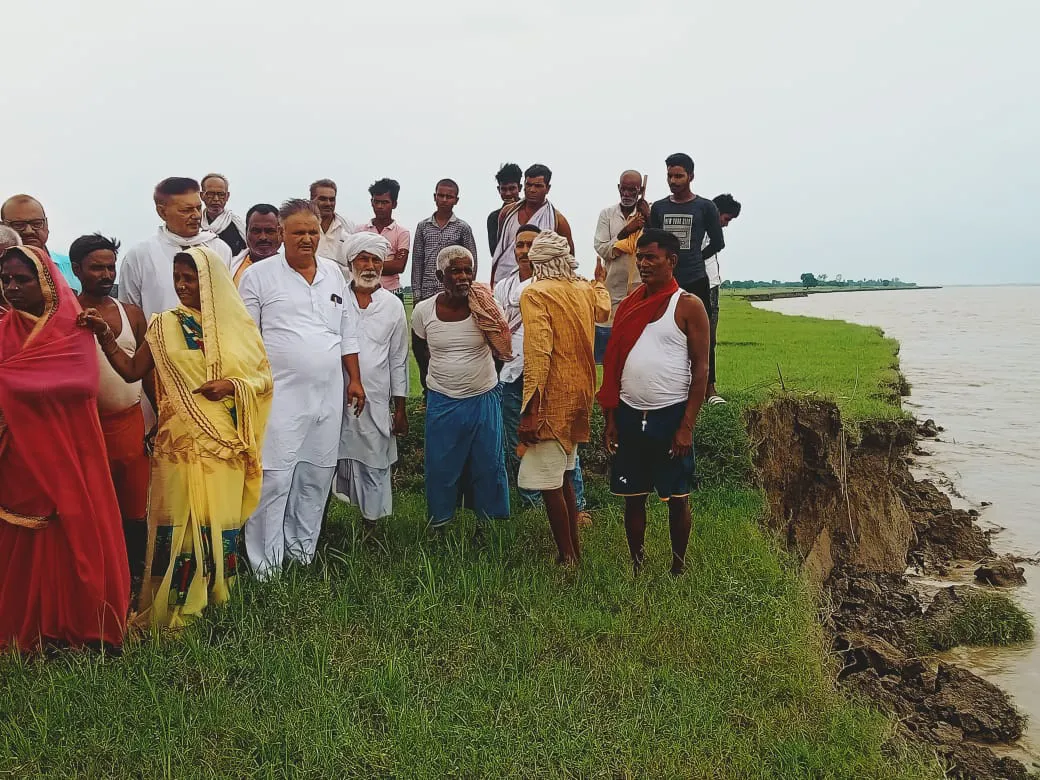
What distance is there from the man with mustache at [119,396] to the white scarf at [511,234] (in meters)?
2.92

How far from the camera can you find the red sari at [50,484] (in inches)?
143

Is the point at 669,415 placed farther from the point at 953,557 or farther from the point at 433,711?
the point at 953,557

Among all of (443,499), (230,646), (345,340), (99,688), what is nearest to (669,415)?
(443,499)

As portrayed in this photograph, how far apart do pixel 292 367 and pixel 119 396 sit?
2.81ft

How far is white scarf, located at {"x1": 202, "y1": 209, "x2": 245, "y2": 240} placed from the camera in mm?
5980

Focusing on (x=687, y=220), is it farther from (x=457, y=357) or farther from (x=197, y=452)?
(x=197, y=452)

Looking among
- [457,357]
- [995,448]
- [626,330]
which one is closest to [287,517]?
[457,357]

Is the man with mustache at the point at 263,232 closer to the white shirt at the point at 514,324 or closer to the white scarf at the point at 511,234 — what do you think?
the white shirt at the point at 514,324

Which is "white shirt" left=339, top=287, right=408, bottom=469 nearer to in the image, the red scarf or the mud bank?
the red scarf

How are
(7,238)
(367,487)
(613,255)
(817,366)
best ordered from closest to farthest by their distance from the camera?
(7,238) → (367,487) → (613,255) → (817,366)

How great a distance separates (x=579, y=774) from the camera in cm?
304

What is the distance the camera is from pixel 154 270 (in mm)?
4762

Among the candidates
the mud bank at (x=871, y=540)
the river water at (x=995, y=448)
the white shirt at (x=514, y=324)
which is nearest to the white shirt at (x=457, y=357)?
the white shirt at (x=514, y=324)

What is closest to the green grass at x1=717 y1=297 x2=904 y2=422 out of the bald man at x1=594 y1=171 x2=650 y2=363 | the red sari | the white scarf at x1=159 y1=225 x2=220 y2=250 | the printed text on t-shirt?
the bald man at x1=594 y1=171 x2=650 y2=363
